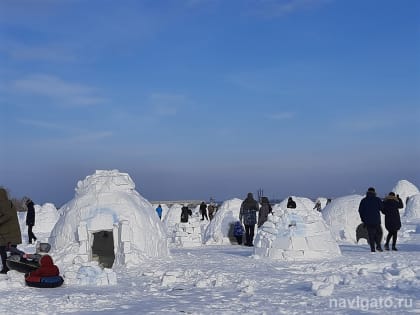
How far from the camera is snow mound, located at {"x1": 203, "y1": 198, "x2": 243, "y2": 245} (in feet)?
60.6

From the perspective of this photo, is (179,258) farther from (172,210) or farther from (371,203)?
(172,210)

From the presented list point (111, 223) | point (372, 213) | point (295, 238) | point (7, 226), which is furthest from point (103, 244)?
point (372, 213)

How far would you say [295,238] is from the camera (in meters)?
12.0

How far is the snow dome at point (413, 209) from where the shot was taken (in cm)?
2648

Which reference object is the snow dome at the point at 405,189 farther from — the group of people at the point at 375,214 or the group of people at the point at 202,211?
the group of people at the point at 375,214

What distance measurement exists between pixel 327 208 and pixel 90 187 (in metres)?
9.57

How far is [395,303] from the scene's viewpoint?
20.9 feet

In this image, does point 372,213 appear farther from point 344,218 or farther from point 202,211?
point 202,211

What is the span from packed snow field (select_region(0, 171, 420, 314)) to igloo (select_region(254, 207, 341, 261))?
2 cm

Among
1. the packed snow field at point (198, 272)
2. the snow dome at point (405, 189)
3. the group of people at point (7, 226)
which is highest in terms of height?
the snow dome at point (405, 189)

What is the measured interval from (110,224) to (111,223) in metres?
0.03

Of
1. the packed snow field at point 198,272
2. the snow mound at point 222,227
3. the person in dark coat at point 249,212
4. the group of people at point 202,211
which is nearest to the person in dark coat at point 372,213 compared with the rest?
the packed snow field at point 198,272

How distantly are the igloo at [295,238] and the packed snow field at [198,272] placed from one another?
0.07ft

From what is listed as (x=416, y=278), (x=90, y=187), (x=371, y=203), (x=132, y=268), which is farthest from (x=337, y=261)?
(x=90, y=187)
